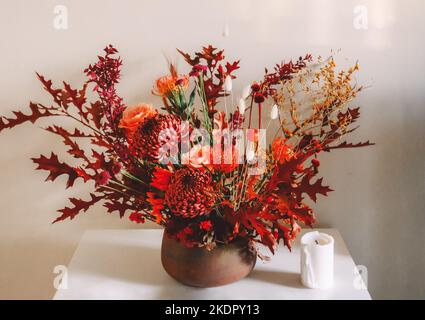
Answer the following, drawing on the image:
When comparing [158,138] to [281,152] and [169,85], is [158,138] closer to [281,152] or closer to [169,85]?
[169,85]

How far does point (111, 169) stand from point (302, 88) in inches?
20.1

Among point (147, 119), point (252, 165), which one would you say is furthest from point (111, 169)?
point (252, 165)

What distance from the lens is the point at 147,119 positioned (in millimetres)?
846

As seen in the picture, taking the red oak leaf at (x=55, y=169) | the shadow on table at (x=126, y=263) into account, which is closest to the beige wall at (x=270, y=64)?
the shadow on table at (x=126, y=263)

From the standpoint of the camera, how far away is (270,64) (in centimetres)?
117

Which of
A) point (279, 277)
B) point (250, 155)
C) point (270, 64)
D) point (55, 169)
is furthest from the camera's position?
point (270, 64)

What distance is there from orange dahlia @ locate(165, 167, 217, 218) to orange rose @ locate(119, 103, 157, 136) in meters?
0.12

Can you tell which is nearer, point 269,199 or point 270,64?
point 269,199

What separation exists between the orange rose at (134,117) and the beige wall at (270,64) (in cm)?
30

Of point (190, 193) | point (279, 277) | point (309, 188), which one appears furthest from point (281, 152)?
point (279, 277)

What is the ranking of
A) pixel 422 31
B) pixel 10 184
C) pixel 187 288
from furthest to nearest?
pixel 10 184
pixel 422 31
pixel 187 288

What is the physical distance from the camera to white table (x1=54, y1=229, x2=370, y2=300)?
0.97 metres

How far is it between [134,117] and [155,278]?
36 cm
